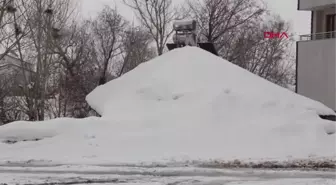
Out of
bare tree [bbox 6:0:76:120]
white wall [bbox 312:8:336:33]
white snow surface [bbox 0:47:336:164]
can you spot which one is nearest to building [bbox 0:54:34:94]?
bare tree [bbox 6:0:76:120]

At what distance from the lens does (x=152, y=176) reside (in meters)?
7.80

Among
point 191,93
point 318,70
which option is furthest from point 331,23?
point 191,93

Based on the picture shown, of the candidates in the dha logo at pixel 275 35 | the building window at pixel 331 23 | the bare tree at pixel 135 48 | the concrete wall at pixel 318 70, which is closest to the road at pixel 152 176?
the concrete wall at pixel 318 70

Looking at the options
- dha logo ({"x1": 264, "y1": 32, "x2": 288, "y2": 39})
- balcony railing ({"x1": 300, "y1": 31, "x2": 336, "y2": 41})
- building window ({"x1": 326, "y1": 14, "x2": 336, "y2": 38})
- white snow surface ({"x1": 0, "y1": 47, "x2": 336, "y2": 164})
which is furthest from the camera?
dha logo ({"x1": 264, "y1": 32, "x2": 288, "y2": 39})

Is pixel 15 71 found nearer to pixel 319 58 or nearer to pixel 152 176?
pixel 319 58

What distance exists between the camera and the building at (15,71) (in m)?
22.4

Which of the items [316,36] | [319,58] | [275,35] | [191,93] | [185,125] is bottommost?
[185,125]

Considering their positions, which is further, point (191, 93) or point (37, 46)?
point (37, 46)

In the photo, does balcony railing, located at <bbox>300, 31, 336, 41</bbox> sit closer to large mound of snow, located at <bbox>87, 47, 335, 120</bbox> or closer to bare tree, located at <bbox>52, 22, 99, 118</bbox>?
large mound of snow, located at <bbox>87, 47, 335, 120</bbox>

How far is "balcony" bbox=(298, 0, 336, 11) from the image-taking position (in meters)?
21.6

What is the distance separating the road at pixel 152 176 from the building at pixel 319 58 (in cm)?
1315

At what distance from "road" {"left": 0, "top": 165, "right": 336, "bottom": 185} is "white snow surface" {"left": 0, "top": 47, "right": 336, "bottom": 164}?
2.48ft

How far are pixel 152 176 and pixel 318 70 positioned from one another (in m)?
15.6

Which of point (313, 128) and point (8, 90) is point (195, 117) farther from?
point (8, 90)
